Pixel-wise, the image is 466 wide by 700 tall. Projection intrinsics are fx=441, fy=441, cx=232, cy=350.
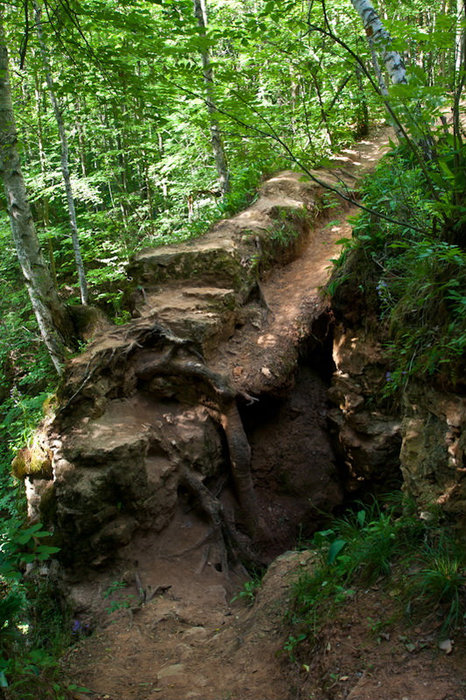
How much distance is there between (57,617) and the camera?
4988 millimetres

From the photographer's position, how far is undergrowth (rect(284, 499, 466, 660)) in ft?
8.32

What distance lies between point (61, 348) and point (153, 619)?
5.04m

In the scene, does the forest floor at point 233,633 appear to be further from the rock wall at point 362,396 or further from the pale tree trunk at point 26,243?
the pale tree trunk at point 26,243

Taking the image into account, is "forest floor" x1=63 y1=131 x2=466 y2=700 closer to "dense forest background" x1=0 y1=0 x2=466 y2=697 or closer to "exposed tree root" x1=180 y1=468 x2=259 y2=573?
"exposed tree root" x1=180 y1=468 x2=259 y2=573

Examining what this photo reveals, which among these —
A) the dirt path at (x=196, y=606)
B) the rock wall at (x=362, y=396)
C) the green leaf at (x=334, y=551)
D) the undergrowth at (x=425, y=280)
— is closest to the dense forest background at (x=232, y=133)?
the undergrowth at (x=425, y=280)

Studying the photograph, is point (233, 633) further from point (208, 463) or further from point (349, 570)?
point (208, 463)

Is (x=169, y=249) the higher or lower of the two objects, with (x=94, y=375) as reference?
higher

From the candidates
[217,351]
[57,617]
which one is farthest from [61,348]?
[57,617]

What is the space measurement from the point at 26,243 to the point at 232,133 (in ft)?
14.2

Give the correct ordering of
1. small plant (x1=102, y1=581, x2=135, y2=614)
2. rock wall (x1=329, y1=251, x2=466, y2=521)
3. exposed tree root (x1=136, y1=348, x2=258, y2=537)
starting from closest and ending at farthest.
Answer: small plant (x1=102, y1=581, x2=135, y2=614) → rock wall (x1=329, y1=251, x2=466, y2=521) → exposed tree root (x1=136, y1=348, x2=258, y2=537)

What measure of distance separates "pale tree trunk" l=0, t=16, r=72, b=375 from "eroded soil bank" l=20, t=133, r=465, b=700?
175 centimetres

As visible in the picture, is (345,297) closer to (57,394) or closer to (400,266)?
(400,266)

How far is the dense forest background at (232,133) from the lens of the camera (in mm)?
3189

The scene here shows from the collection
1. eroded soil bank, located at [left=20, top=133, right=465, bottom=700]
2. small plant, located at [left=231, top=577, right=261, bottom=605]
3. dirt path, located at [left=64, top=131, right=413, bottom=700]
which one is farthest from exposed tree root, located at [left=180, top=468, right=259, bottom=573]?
small plant, located at [left=231, top=577, right=261, bottom=605]
